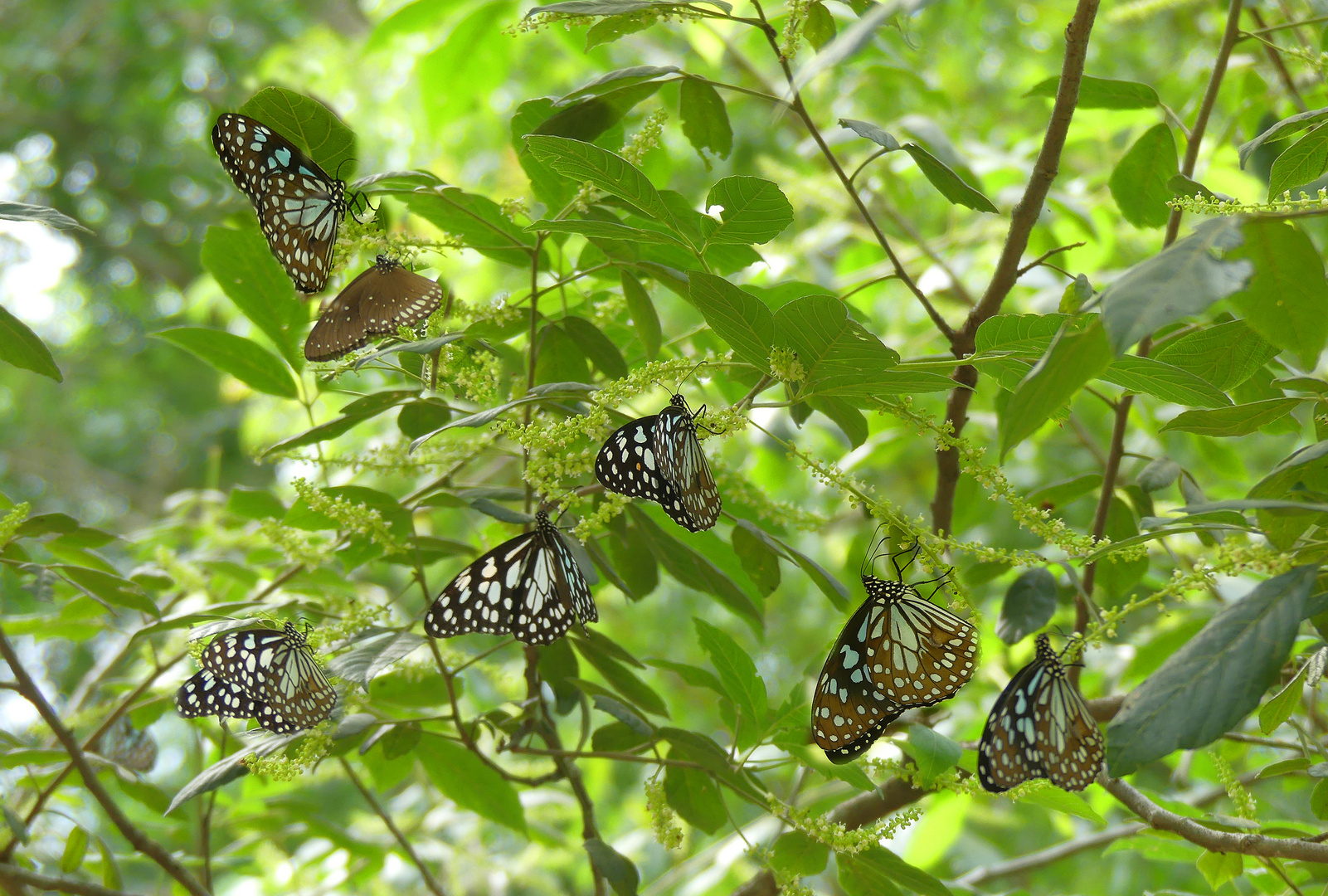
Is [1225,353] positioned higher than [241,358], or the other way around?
[241,358]

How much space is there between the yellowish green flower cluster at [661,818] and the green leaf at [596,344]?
0.48 metres

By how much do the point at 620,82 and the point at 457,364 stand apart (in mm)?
355

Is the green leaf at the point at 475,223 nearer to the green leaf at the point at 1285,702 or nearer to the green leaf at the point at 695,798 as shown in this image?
the green leaf at the point at 695,798

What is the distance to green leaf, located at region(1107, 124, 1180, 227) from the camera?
125cm

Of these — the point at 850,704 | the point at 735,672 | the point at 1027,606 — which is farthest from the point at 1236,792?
the point at 735,672

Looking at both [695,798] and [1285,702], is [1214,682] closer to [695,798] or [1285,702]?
[1285,702]

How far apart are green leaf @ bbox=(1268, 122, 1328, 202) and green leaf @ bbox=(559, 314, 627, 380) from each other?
674 millimetres

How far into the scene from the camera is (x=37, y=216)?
0.90 metres

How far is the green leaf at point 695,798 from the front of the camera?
1179mm

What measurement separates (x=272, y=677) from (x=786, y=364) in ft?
1.99

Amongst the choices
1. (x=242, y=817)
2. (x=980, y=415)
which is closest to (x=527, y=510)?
(x=242, y=817)

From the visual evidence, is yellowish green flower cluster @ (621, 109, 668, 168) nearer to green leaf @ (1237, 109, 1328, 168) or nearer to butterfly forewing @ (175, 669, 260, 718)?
green leaf @ (1237, 109, 1328, 168)

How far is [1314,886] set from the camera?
1.23 m

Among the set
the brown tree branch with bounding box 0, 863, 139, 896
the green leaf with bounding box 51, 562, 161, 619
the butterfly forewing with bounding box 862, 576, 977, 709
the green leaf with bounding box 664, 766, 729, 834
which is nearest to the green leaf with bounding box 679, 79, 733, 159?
the butterfly forewing with bounding box 862, 576, 977, 709
